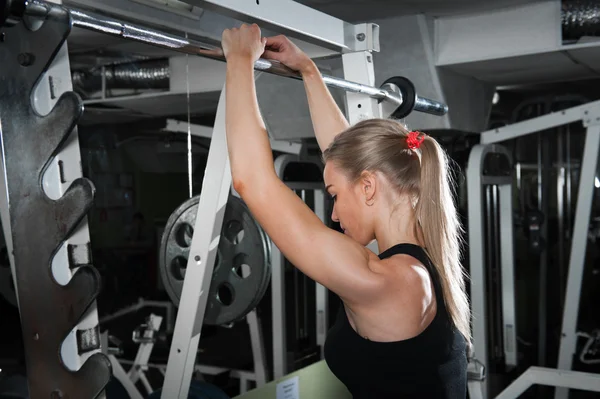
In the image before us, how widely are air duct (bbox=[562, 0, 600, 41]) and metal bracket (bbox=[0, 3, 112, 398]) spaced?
8.40 ft

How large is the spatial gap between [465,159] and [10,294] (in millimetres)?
2546

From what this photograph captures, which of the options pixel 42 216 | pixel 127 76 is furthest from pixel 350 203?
pixel 127 76

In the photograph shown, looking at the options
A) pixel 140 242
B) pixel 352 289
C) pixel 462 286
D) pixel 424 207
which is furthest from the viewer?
pixel 140 242

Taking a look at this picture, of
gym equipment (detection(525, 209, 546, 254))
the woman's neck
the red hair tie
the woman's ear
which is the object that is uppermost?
the red hair tie

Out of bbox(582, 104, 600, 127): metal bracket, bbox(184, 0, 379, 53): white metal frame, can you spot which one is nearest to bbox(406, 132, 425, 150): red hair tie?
bbox(184, 0, 379, 53): white metal frame

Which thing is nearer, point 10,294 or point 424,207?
point 424,207

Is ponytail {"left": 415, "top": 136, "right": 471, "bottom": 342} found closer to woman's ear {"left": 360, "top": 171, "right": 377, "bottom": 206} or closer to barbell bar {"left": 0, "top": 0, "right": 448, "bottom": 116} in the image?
woman's ear {"left": 360, "top": 171, "right": 377, "bottom": 206}

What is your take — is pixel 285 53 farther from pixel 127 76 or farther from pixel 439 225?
pixel 127 76

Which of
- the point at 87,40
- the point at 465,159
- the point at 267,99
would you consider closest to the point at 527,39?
the point at 465,159

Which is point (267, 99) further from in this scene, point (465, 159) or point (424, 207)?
point (424, 207)

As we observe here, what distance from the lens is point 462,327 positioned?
3.98 feet

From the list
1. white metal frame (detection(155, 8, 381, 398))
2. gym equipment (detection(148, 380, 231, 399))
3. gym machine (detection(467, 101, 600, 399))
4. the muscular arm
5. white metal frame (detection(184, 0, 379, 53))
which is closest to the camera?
the muscular arm

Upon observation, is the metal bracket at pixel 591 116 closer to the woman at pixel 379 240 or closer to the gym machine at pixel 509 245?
the gym machine at pixel 509 245

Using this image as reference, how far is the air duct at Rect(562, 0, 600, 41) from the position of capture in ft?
9.33
